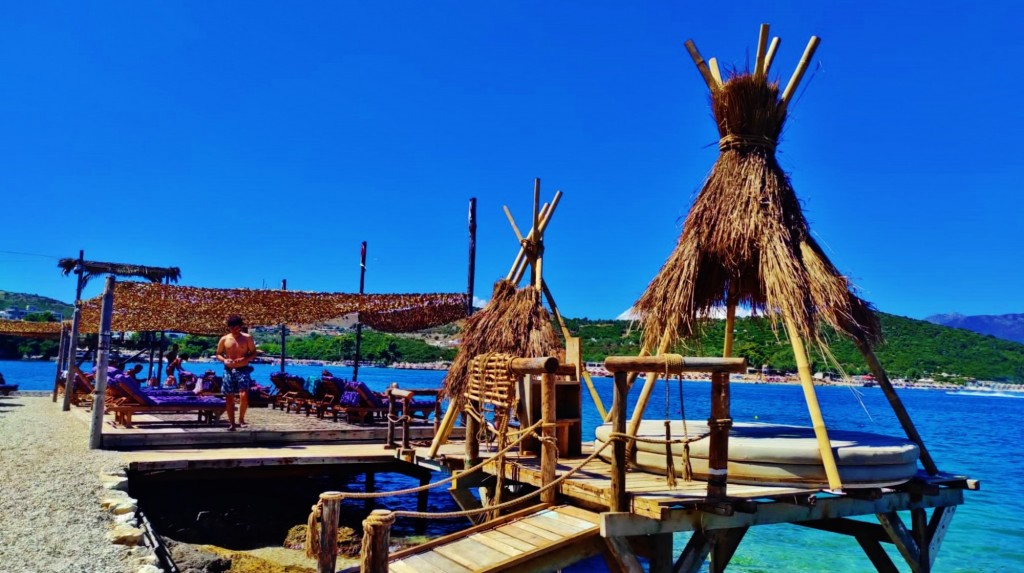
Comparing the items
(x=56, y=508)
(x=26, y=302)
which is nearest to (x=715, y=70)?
(x=56, y=508)

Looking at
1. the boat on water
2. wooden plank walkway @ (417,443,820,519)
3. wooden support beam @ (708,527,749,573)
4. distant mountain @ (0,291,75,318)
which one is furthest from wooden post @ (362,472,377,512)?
distant mountain @ (0,291,75,318)

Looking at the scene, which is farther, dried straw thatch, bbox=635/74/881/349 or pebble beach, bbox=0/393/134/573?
dried straw thatch, bbox=635/74/881/349

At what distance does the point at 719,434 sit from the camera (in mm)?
4949

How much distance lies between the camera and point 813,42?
722 cm

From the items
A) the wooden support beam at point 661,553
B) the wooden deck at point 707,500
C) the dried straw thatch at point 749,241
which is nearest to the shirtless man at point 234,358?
the wooden deck at point 707,500

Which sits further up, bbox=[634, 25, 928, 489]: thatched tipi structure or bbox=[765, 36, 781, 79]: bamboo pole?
bbox=[765, 36, 781, 79]: bamboo pole

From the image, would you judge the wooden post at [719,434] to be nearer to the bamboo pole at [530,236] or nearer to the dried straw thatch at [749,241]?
the dried straw thatch at [749,241]

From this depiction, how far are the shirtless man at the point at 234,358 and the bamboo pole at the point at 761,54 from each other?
7860 mm

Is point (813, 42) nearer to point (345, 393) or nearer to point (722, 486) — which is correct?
point (722, 486)

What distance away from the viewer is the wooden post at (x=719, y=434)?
4938 mm

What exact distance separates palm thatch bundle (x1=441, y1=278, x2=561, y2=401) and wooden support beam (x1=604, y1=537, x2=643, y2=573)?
2.62m

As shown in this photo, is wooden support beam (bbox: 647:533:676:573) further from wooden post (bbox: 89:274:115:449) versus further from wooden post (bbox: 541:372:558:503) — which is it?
wooden post (bbox: 89:274:115:449)

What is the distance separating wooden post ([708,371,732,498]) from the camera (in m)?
4.94

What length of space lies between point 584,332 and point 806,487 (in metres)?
46.9
